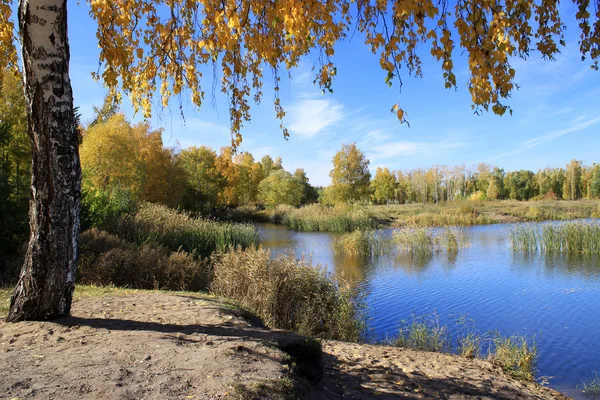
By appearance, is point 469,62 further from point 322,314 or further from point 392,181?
point 392,181

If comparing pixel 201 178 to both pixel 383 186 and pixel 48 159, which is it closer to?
pixel 48 159

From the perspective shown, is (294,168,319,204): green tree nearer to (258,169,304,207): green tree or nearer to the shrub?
(258,169,304,207): green tree

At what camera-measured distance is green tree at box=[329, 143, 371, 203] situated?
123 feet

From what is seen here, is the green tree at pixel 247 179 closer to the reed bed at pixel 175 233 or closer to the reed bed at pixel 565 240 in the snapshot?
the reed bed at pixel 175 233

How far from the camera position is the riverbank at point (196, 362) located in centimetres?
265

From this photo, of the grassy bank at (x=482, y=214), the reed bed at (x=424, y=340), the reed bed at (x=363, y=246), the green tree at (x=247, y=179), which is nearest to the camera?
the reed bed at (x=424, y=340)

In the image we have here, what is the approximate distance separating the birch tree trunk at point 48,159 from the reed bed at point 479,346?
16.1 ft

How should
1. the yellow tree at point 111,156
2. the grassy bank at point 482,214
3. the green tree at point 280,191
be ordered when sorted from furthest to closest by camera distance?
the green tree at point 280,191, the grassy bank at point 482,214, the yellow tree at point 111,156

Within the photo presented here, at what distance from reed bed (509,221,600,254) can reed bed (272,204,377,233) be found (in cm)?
1042

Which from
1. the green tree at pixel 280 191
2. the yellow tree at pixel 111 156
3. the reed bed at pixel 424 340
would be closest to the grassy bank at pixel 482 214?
the green tree at pixel 280 191

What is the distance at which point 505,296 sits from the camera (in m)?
9.76

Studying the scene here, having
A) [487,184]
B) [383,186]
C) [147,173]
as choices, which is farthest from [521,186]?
[147,173]

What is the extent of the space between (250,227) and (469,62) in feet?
47.5

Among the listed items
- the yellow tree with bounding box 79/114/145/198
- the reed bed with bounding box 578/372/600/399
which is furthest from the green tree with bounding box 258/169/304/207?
the reed bed with bounding box 578/372/600/399
